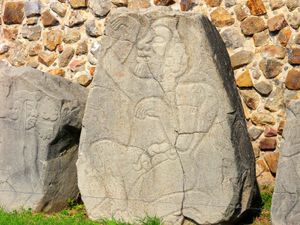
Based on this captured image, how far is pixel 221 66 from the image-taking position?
5699 mm

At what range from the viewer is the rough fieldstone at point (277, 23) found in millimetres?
7073

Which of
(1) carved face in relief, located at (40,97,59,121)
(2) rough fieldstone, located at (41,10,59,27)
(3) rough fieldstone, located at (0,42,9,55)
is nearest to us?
(1) carved face in relief, located at (40,97,59,121)

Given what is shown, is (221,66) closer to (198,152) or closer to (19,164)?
(198,152)

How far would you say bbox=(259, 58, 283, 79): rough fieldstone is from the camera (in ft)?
23.3

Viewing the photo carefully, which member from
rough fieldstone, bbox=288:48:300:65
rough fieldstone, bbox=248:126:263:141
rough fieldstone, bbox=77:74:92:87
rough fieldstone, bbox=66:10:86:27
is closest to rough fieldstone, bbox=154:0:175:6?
rough fieldstone, bbox=66:10:86:27

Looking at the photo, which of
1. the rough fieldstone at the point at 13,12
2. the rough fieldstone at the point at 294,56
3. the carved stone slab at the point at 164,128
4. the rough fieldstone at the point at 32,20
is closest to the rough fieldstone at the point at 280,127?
the rough fieldstone at the point at 294,56

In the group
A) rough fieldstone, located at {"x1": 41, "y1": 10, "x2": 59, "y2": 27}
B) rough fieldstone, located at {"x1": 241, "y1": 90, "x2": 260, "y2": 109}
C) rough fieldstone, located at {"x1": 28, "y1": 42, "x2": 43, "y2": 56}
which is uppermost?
rough fieldstone, located at {"x1": 41, "y1": 10, "x2": 59, "y2": 27}

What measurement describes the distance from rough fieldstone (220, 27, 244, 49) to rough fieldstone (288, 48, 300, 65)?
20.0 inches

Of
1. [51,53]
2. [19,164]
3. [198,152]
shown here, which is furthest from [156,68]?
[51,53]

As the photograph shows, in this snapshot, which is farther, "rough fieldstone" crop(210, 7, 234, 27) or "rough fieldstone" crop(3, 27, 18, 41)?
"rough fieldstone" crop(3, 27, 18, 41)

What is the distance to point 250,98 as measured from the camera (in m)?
7.28

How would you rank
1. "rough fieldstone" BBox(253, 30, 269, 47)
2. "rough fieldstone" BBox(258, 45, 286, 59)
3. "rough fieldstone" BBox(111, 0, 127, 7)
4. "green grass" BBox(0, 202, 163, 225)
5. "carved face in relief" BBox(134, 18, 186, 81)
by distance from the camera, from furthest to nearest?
"rough fieldstone" BBox(111, 0, 127, 7)
"rough fieldstone" BBox(253, 30, 269, 47)
"rough fieldstone" BBox(258, 45, 286, 59)
"green grass" BBox(0, 202, 163, 225)
"carved face in relief" BBox(134, 18, 186, 81)

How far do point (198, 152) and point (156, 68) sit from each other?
70 cm

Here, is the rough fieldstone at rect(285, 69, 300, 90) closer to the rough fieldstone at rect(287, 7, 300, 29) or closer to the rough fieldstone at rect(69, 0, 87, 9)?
the rough fieldstone at rect(287, 7, 300, 29)
